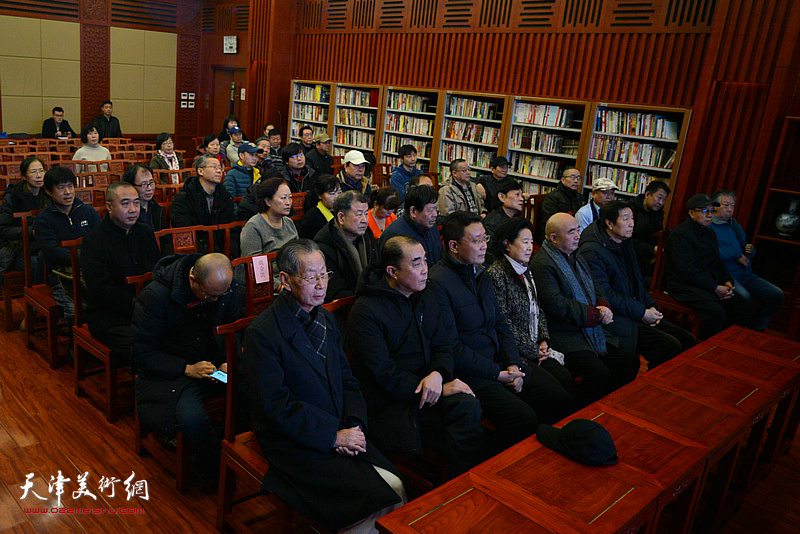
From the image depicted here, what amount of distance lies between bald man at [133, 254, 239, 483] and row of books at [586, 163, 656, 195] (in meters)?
5.20

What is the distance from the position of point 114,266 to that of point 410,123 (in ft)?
20.7

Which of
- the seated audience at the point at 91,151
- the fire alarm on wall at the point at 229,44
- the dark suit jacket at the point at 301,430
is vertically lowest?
the dark suit jacket at the point at 301,430

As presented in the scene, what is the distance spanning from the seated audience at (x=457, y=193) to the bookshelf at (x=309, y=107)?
4.73m

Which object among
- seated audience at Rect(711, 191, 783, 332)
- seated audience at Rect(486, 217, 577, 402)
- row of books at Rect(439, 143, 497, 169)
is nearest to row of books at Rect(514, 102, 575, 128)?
row of books at Rect(439, 143, 497, 169)

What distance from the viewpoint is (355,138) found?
32.4ft

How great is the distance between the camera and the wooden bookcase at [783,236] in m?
5.38

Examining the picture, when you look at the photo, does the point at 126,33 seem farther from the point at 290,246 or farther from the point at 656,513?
the point at 656,513

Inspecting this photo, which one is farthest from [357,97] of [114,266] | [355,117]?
[114,266]

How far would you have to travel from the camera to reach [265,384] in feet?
7.09

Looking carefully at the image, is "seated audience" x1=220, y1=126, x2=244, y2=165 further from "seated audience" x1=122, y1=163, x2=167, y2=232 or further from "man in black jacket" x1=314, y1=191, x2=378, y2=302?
"man in black jacket" x1=314, y1=191, x2=378, y2=302

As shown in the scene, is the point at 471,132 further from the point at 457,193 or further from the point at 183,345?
the point at 183,345

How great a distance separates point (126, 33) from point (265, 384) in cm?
1264

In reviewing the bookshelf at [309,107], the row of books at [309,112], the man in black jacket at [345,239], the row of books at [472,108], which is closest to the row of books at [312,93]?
the bookshelf at [309,107]

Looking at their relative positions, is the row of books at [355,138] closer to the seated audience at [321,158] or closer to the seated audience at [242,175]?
the seated audience at [321,158]
